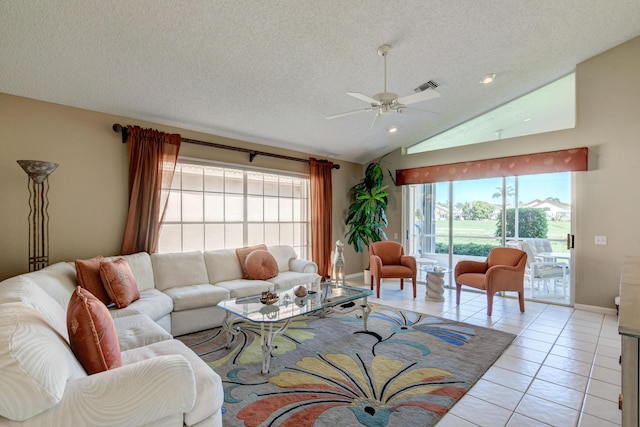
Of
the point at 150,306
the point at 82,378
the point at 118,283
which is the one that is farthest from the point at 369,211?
the point at 82,378

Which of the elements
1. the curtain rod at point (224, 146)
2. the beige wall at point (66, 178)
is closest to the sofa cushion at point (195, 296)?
the beige wall at point (66, 178)

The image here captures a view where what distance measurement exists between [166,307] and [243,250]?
1.51 m

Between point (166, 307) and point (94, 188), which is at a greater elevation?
point (94, 188)

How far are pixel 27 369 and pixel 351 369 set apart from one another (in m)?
2.22

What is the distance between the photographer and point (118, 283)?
2910mm

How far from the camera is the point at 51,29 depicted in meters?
2.46

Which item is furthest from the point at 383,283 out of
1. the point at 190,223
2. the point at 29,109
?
the point at 29,109

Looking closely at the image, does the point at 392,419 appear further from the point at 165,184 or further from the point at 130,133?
the point at 130,133

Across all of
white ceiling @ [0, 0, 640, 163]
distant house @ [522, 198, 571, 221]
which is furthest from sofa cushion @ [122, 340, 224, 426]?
distant house @ [522, 198, 571, 221]

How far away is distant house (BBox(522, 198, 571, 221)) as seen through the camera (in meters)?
4.60

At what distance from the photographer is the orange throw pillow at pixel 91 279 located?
9.39 feet

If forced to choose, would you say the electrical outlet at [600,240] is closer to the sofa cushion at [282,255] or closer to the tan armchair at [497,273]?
the tan armchair at [497,273]

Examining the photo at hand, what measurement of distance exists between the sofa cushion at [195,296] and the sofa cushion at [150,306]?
8cm

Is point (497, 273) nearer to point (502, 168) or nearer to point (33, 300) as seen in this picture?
point (502, 168)
